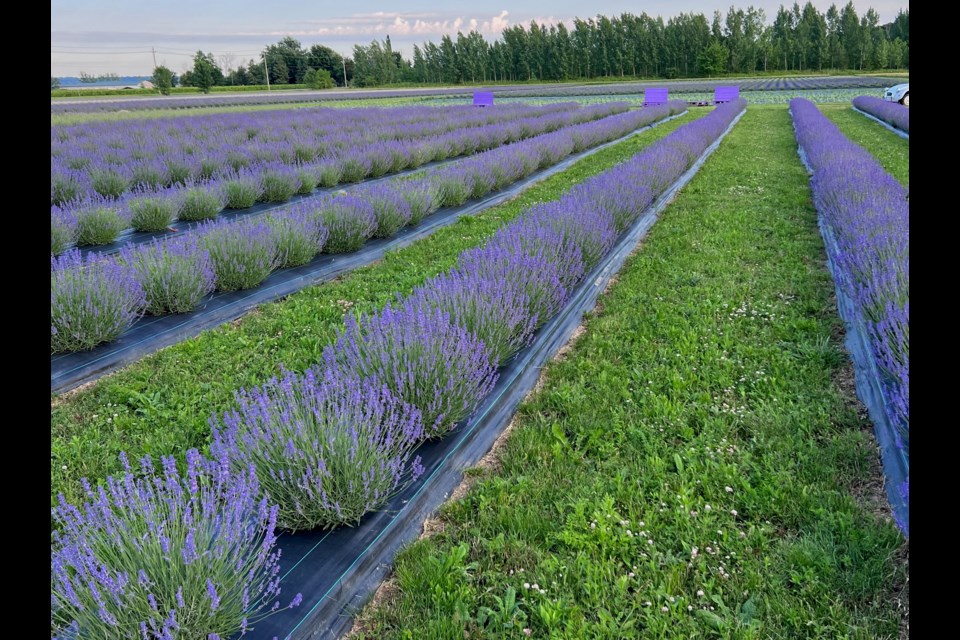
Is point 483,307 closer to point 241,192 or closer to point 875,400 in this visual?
point 875,400

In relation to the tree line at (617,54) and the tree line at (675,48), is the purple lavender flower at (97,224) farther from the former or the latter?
the tree line at (675,48)

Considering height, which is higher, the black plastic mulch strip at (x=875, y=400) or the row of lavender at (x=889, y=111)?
the row of lavender at (x=889, y=111)

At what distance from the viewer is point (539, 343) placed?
4152 mm

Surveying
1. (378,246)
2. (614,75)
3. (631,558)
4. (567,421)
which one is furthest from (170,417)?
(614,75)

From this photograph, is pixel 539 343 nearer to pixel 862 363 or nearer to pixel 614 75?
pixel 862 363

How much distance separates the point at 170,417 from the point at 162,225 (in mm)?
4464

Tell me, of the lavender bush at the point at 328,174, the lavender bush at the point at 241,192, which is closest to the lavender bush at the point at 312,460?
the lavender bush at the point at 241,192

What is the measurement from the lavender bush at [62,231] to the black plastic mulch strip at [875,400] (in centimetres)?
681

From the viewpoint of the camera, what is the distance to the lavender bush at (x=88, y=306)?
387 cm

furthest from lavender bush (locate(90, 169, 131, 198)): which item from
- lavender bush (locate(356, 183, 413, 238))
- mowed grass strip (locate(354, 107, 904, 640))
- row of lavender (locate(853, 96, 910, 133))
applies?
row of lavender (locate(853, 96, 910, 133))

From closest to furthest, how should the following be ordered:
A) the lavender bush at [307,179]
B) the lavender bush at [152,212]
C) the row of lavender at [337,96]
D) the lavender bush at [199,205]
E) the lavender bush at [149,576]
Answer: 1. the lavender bush at [149,576]
2. the lavender bush at [152,212]
3. the lavender bush at [199,205]
4. the lavender bush at [307,179]
5. the row of lavender at [337,96]

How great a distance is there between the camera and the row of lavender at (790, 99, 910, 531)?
2.87 metres

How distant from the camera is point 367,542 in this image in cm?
227

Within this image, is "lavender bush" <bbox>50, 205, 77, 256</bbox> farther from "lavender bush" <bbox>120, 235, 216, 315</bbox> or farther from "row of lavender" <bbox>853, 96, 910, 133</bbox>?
"row of lavender" <bbox>853, 96, 910, 133</bbox>
